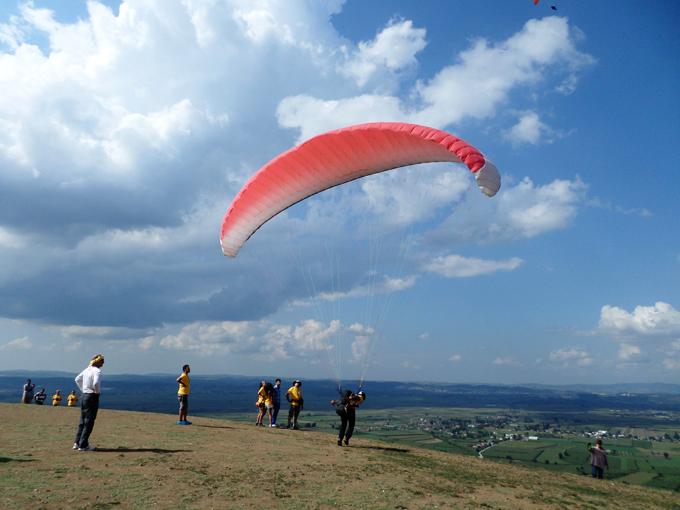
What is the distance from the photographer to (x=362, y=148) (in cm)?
1443

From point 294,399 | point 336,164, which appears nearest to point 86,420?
point 294,399

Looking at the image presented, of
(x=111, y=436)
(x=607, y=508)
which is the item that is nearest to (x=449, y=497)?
(x=607, y=508)

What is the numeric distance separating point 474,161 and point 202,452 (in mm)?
9719

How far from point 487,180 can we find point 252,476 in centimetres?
879

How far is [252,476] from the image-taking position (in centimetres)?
898

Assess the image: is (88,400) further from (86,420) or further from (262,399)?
(262,399)

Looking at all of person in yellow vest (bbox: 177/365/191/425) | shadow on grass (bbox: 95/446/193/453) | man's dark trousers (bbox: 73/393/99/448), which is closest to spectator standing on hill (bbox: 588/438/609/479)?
shadow on grass (bbox: 95/446/193/453)

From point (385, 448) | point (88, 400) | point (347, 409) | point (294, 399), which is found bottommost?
point (385, 448)

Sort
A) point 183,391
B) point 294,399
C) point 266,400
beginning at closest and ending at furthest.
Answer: point 183,391
point 294,399
point 266,400

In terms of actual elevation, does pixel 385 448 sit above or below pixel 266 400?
below

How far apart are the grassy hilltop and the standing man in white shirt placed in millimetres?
329

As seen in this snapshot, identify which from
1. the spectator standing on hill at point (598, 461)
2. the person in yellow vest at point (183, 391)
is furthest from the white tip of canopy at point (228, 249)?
the spectator standing on hill at point (598, 461)

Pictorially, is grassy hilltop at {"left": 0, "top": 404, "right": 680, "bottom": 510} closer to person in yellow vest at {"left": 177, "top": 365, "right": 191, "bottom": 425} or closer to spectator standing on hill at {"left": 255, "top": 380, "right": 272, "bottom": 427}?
person in yellow vest at {"left": 177, "top": 365, "right": 191, "bottom": 425}

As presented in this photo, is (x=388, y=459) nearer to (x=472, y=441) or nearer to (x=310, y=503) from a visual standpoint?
(x=310, y=503)
